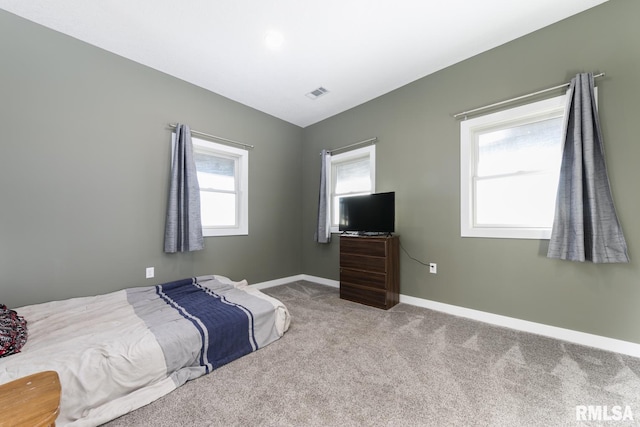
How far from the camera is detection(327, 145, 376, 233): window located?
3.58m

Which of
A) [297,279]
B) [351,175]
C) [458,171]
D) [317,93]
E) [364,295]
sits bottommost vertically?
[297,279]

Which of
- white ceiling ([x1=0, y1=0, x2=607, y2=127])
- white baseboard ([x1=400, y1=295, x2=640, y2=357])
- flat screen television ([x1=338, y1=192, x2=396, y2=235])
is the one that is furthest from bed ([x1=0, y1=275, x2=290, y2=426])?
white ceiling ([x1=0, y1=0, x2=607, y2=127])

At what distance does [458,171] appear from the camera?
107 inches

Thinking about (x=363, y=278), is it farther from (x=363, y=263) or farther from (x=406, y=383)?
(x=406, y=383)

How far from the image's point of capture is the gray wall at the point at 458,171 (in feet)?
6.30

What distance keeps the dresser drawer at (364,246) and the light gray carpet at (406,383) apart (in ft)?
2.94

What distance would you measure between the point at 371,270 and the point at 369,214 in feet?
2.36

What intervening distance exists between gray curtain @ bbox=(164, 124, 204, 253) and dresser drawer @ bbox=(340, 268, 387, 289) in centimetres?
188

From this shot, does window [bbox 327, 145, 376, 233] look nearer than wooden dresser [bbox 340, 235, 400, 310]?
No

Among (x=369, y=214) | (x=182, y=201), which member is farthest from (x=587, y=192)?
(x=182, y=201)

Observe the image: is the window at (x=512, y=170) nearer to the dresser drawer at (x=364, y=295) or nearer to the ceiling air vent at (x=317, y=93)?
the dresser drawer at (x=364, y=295)

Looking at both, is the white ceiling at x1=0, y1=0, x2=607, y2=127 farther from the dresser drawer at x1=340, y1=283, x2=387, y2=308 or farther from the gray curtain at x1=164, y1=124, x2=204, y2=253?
the dresser drawer at x1=340, y1=283, x2=387, y2=308

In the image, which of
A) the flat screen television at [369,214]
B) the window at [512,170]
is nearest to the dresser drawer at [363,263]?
the flat screen television at [369,214]

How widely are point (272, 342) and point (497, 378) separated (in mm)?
1689
